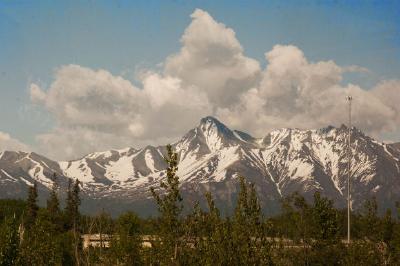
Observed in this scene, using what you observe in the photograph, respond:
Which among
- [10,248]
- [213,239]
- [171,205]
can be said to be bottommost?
[10,248]

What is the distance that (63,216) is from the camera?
15675cm

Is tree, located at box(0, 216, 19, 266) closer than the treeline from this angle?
No

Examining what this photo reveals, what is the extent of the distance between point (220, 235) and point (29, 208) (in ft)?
446

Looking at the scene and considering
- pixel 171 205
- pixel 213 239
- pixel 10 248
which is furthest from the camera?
pixel 10 248

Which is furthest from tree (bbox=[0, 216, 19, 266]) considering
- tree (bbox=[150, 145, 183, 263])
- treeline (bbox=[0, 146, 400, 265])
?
tree (bbox=[150, 145, 183, 263])

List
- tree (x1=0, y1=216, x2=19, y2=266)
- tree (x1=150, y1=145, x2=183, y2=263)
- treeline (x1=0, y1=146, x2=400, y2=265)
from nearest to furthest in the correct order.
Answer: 1. tree (x1=150, y1=145, x2=183, y2=263)
2. treeline (x1=0, y1=146, x2=400, y2=265)
3. tree (x1=0, y1=216, x2=19, y2=266)

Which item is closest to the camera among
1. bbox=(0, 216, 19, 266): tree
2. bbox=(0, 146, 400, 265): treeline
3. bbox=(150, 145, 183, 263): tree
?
bbox=(150, 145, 183, 263): tree

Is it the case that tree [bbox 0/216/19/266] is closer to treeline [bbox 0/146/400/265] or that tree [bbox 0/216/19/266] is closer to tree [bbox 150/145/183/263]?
treeline [bbox 0/146/400/265]

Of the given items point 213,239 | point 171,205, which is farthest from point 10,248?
point 171,205

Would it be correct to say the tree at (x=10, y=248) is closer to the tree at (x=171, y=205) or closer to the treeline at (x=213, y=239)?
the treeline at (x=213, y=239)

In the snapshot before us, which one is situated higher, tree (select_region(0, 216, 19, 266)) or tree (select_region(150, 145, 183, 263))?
tree (select_region(150, 145, 183, 263))

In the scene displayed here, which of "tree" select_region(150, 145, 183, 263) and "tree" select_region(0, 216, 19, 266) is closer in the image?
"tree" select_region(150, 145, 183, 263)

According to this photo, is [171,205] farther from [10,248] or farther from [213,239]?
[10,248]

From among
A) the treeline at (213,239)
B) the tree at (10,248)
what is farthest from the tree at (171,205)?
the tree at (10,248)
